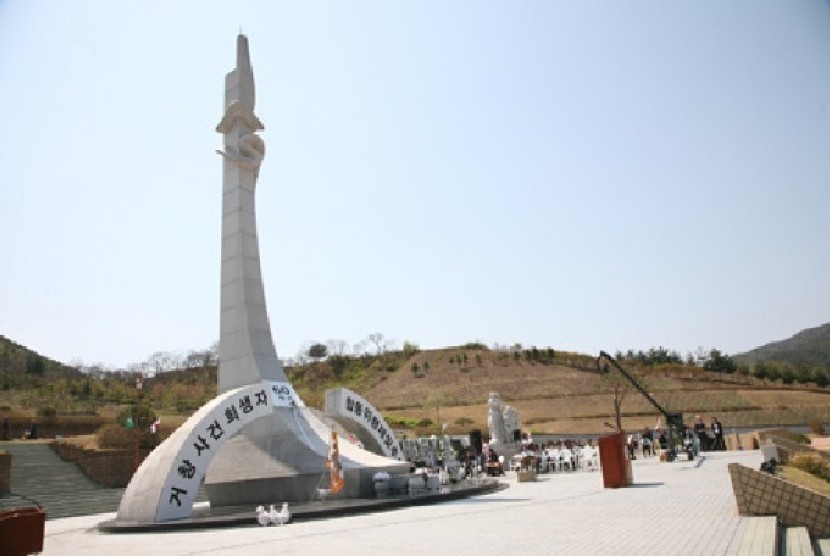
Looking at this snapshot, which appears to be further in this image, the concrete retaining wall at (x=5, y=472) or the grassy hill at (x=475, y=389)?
the grassy hill at (x=475, y=389)

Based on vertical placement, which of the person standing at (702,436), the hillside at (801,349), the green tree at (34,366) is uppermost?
the hillside at (801,349)

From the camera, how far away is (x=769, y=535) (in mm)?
7871

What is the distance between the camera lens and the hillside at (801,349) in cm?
15238

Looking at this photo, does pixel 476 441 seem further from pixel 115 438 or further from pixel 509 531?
pixel 509 531

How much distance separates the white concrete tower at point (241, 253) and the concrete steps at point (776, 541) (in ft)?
46.2

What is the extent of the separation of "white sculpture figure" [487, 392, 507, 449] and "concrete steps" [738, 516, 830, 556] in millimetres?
22179

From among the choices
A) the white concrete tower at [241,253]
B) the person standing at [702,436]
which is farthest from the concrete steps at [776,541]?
the person standing at [702,436]

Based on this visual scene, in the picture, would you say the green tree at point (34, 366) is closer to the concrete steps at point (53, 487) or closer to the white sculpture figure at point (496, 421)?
the concrete steps at point (53, 487)

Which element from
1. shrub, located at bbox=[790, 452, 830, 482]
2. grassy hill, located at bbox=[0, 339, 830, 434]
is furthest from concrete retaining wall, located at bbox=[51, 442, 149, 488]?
shrub, located at bbox=[790, 452, 830, 482]

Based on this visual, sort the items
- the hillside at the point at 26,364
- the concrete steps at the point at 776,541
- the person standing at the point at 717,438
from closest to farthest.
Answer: the concrete steps at the point at 776,541 → the person standing at the point at 717,438 → the hillside at the point at 26,364

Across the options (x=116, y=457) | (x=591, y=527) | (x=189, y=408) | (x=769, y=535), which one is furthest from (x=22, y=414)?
(x=769, y=535)

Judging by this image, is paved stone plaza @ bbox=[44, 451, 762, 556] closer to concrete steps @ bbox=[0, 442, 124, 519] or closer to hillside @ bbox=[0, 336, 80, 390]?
concrete steps @ bbox=[0, 442, 124, 519]

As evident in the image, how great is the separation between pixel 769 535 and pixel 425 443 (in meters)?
22.3

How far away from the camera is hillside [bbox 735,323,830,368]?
152 metres
